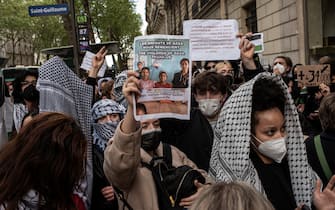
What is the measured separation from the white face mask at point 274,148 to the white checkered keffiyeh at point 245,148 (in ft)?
0.25

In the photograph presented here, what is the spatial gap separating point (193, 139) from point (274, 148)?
1190 millimetres

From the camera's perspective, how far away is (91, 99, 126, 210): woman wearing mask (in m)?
3.64

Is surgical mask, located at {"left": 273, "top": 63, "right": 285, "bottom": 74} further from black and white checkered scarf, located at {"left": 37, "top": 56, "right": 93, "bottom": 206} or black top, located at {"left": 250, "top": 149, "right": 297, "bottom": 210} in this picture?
black top, located at {"left": 250, "top": 149, "right": 297, "bottom": 210}

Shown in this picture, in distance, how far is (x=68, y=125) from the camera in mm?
2332

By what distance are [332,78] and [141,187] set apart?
12.0ft

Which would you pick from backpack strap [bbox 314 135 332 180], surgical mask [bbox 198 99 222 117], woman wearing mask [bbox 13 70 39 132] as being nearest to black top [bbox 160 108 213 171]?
surgical mask [bbox 198 99 222 117]

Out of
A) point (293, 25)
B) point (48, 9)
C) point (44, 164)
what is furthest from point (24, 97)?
point (293, 25)

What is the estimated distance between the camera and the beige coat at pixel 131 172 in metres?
2.53

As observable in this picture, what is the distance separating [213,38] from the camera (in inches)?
145

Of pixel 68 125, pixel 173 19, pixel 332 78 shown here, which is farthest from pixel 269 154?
pixel 173 19

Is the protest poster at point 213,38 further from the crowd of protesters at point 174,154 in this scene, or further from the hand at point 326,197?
the hand at point 326,197

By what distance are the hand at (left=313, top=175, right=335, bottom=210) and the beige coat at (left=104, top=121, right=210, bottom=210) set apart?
→ 0.56 metres

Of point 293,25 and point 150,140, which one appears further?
point 293,25

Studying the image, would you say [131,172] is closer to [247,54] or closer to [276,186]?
[276,186]
